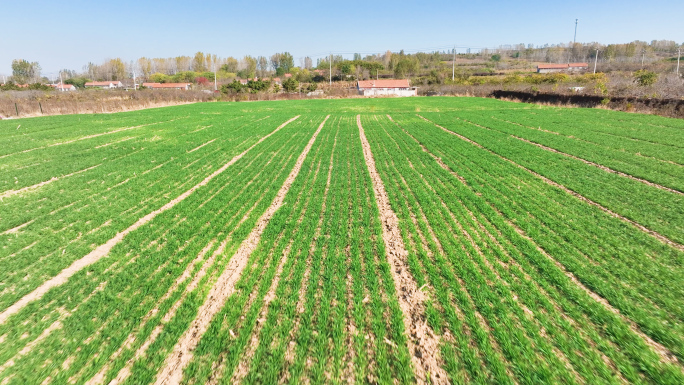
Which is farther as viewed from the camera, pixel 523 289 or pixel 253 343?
pixel 523 289

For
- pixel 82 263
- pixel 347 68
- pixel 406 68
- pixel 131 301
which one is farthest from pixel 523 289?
pixel 347 68

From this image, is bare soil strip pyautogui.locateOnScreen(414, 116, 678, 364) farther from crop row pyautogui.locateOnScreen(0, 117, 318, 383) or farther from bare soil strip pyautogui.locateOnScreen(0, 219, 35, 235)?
bare soil strip pyautogui.locateOnScreen(0, 219, 35, 235)

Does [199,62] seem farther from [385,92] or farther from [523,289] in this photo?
[523,289]

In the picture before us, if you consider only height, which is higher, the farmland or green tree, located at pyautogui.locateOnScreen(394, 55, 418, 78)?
green tree, located at pyautogui.locateOnScreen(394, 55, 418, 78)

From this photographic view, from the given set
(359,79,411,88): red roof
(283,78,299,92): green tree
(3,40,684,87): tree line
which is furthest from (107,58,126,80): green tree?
(359,79,411,88): red roof

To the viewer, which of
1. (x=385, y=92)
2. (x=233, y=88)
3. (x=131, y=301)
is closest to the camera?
(x=131, y=301)

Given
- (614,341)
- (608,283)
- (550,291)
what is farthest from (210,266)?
(608,283)

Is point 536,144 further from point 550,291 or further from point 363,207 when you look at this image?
point 550,291
